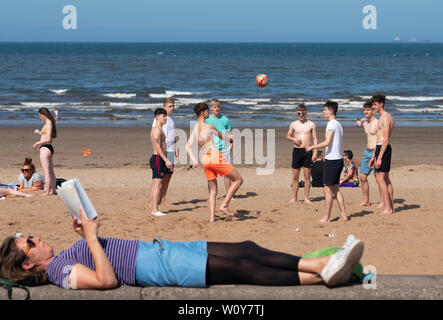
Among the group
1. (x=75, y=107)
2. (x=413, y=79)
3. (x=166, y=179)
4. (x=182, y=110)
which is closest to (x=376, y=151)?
(x=166, y=179)

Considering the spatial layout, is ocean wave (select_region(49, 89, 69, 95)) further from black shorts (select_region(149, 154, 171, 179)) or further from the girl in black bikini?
black shorts (select_region(149, 154, 171, 179))

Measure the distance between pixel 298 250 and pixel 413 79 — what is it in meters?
52.4

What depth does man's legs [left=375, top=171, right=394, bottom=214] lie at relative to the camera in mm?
8578

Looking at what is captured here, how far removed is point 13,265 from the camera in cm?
406

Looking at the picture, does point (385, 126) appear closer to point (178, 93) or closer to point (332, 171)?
point (332, 171)

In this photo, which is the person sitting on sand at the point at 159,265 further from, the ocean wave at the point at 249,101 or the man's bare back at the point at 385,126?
the ocean wave at the point at 249,101

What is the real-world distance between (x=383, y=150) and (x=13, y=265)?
585 centimetres

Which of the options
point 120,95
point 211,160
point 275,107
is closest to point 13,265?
point 211,160

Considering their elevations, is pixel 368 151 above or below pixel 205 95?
below

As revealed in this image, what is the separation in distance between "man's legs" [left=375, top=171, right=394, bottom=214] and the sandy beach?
15 centimetres

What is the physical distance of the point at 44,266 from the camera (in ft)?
13.6

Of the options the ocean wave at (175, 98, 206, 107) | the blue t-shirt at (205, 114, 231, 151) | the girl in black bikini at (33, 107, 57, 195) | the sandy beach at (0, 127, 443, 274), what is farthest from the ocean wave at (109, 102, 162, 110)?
the blue t-shirt at (205, 114, 231, 151)

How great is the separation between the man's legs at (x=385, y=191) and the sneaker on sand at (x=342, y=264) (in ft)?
15.3
